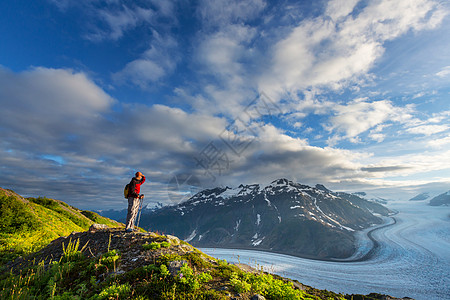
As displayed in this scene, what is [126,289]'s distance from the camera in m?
7.71

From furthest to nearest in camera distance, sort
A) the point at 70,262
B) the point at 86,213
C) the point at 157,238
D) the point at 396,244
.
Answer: the point at 396,244, the point at 86,213, the point at 157,238, the point at 70,262

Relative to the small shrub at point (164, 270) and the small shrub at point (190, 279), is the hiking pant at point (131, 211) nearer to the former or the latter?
the small shrub at point (164, 270)

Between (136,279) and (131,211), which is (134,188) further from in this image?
(136,279)

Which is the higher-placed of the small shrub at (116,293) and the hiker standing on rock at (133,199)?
the hiker standing on rock at (133,199)

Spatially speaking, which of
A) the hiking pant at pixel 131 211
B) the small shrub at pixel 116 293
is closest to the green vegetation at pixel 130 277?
the small shrub at pixel 116 293

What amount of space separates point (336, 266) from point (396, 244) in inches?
2757

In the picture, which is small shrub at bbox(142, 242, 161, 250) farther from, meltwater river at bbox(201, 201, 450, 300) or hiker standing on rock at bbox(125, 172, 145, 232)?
meltwater river at bbox(201, 201, 450, 300)

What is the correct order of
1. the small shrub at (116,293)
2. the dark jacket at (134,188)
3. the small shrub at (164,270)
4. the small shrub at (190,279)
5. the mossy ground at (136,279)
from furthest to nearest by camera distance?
1. the dark jacket at (134,188)
2. the small shrub at (164,270)
3. the small shrub at (190,279)
4. the mossy ground at (136,279)
5. the small shrub at (116,293)

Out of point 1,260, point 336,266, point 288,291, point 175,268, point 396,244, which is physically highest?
point 175,268

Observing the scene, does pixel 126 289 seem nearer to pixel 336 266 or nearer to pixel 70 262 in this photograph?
pixel 70 262

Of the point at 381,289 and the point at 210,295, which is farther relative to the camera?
the point at 381,289

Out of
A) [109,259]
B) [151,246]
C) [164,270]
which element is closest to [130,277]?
[164,270]

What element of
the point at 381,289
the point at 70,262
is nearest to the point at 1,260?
the point at 70,262

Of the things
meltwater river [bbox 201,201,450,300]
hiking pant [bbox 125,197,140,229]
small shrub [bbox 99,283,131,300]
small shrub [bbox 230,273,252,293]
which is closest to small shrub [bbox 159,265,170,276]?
small shrub [bbox 99,283,131,300]
